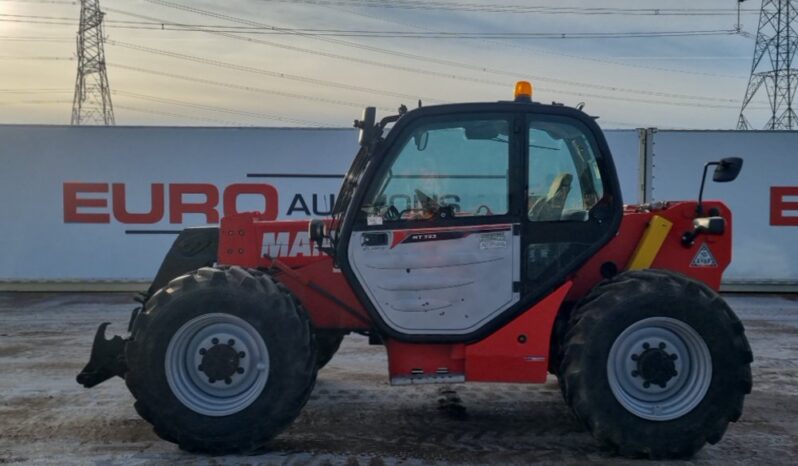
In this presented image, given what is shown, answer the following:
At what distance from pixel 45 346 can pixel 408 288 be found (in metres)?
5.56

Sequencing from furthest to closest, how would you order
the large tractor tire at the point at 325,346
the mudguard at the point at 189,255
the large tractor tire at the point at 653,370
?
the large tractor tire at the point at 325,346 → the mudguard at the point at 189,255 → the large tractor tire at the point at 653,370

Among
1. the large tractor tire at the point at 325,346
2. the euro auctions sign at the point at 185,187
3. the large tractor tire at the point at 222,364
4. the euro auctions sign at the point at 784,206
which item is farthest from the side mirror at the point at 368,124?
the euro auctions sign at the point at 784,206

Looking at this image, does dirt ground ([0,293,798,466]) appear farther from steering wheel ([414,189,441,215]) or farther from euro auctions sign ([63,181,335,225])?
euro auctions sign ([63,181,335,225])

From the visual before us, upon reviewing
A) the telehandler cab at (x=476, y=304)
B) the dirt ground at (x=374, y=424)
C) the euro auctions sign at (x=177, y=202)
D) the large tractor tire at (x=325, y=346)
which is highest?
the euro auctions sign at (x=177, y=202)

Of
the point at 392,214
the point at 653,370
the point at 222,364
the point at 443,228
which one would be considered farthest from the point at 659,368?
the point at 222,364

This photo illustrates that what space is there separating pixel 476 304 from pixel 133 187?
9524mm

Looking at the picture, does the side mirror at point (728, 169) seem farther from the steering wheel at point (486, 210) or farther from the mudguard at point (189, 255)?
the mudguard at point (189, 255)

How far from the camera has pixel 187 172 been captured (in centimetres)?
1284

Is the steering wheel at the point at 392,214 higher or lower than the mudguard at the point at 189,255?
higher

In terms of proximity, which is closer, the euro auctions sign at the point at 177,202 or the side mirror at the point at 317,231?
the side mirror at the point at 317,231

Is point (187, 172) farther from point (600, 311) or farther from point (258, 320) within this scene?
point (600, 311)

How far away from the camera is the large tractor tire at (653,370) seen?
4.55m

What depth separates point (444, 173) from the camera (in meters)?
4.83

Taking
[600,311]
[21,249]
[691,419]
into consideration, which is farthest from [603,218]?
[21,249]
